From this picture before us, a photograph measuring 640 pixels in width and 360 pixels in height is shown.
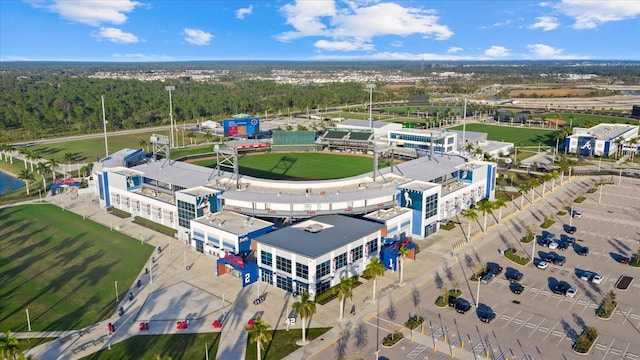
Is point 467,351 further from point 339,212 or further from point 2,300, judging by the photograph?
point 2,300

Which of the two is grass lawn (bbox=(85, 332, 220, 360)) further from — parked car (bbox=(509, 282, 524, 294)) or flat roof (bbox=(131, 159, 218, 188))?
flat roof (bbox=(131, 159, 218, 188))

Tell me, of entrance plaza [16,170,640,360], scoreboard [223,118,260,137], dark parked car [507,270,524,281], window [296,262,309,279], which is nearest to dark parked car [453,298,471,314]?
entrance plaza [16,170,640,360]

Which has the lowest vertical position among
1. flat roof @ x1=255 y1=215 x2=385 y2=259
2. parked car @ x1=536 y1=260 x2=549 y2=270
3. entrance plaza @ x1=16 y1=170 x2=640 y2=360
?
entrance plaza @ x1=16 y1=170 x2=640 y2=360

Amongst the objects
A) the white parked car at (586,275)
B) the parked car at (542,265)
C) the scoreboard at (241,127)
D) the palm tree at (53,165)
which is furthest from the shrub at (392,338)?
the scoreboard at (241,127)

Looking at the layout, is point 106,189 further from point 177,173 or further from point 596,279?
point 596,279

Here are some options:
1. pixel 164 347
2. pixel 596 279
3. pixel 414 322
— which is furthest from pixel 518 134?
pixel 164 347

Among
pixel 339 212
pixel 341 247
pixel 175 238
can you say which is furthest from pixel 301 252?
pixel 175 238

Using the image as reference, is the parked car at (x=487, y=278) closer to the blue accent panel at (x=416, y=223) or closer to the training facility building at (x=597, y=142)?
the blue accent panel at (x=416, y=223)
